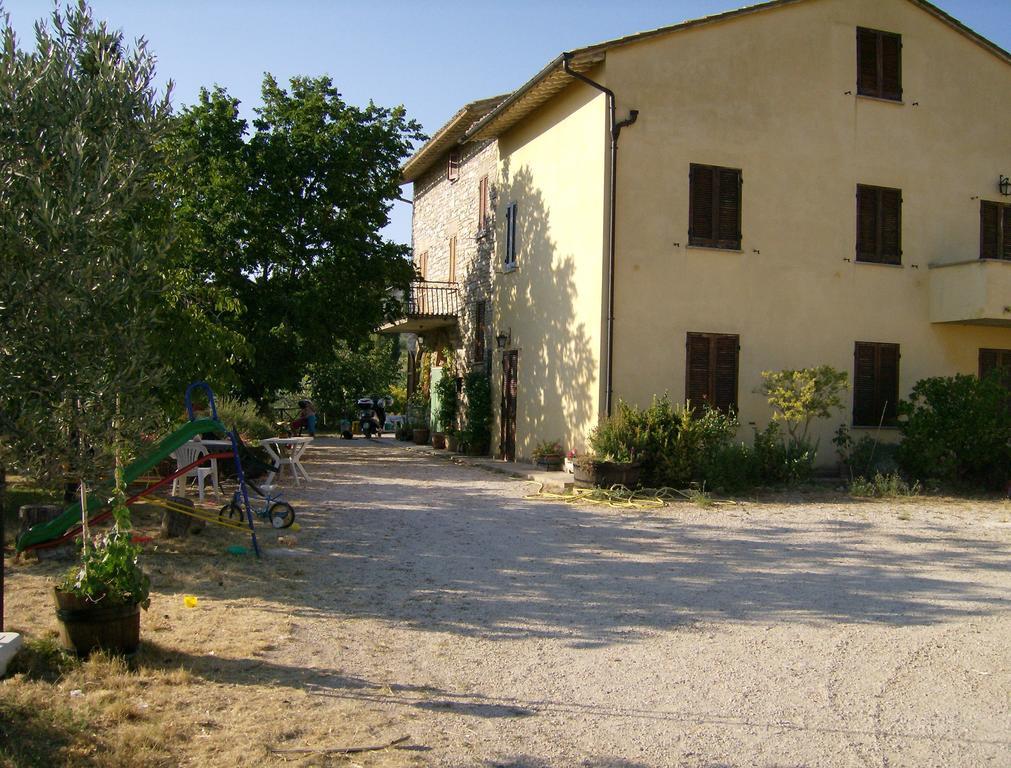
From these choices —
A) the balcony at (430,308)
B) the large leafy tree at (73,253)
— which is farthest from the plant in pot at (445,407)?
the large leafy tree at (73,253)

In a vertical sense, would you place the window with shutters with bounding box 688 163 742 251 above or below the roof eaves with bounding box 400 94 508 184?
below

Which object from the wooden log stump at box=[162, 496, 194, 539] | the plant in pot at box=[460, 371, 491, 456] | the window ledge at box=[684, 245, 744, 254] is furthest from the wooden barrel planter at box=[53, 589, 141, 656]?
the plant in pot at box=[460, 371, 491, 456]

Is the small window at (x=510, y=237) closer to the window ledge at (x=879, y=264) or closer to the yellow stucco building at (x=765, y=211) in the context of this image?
the yellow stucco building at (x=765, y=211)

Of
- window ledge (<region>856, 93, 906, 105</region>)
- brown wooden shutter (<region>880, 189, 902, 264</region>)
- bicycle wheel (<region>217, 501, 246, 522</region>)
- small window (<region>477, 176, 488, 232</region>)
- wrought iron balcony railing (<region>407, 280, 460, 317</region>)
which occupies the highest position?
window ledge (<region>856, 93, 906, 105</region>)

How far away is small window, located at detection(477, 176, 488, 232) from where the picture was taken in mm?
20656

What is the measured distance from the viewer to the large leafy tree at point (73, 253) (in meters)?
4.26

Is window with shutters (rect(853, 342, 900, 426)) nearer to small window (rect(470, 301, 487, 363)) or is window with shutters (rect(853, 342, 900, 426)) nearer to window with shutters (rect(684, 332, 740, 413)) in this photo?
window with shutters (rect(684, 332, 740, 413))

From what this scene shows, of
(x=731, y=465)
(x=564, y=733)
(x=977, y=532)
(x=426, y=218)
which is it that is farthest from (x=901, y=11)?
(x=564, y=733)

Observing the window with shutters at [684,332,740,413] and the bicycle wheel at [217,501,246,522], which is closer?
the bicycle wheel at [217,501,246,522]

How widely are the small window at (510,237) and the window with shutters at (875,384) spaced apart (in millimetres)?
6659

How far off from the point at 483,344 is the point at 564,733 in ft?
53.6

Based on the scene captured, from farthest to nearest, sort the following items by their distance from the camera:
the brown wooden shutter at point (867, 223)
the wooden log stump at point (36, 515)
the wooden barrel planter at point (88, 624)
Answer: the brown wooden shutter at point (867, 223) < the wooden log stump at point (36, 515) < the wooden barrel planter at point (88, 624)

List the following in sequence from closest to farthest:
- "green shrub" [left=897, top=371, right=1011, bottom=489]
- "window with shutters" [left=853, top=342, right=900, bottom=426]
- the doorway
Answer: "green shrub" [left=897, top=371, right=1011, bottom=489], "window with shutters" [left=853, top=342, right=900, bottom=426], the doorway

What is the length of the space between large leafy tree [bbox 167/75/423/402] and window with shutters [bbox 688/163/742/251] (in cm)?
661
